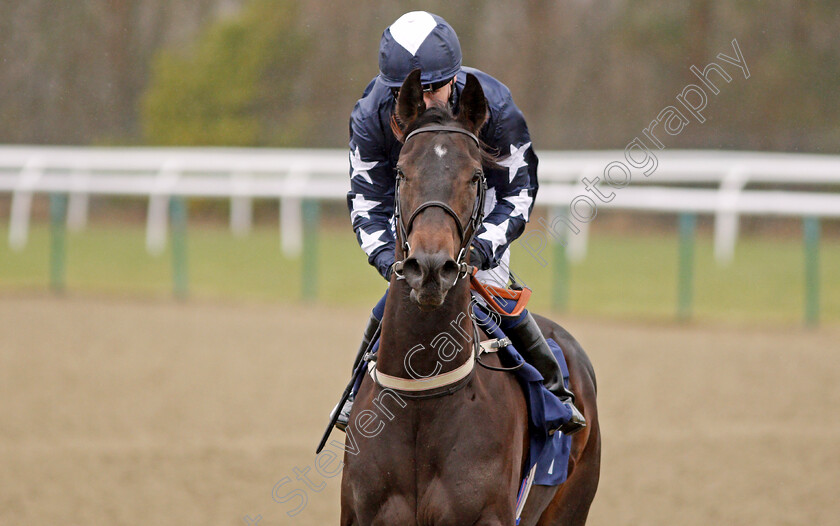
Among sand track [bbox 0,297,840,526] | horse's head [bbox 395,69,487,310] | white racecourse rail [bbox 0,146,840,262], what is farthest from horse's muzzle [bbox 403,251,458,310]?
white racecourse rail [bbox 0,146,840,262]

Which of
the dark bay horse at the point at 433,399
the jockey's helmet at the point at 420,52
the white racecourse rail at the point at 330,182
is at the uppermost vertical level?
the white racecourse rail at the point at 330,182

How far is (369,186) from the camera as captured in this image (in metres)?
3.79

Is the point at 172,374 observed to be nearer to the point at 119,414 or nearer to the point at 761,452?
the point at 119,414

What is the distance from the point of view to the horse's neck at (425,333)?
327 cm

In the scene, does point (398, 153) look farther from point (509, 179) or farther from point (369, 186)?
point (509, 179)

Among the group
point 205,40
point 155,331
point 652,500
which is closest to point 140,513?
point 652,500

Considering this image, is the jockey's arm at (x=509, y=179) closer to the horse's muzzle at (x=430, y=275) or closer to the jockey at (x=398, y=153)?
the jockey at (x=398, y=153)

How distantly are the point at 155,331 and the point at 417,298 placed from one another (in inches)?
368

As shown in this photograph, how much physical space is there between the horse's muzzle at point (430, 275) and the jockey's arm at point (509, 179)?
2.22ft

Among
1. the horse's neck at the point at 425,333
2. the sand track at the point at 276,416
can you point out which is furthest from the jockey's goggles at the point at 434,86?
the sand track at the point at 276,416

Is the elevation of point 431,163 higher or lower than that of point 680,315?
lower

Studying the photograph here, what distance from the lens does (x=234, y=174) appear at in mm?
18891

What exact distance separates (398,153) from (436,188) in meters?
0.72

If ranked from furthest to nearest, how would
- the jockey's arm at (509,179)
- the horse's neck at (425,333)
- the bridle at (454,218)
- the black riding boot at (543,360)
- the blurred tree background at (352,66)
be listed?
1. the blurred tree background at (352,66)
2. the black riding boot at (543,360)
3. the jockey's arm at (509,179)
4. the horse's neck at (425,333)
5. the bridle at (454,218)
